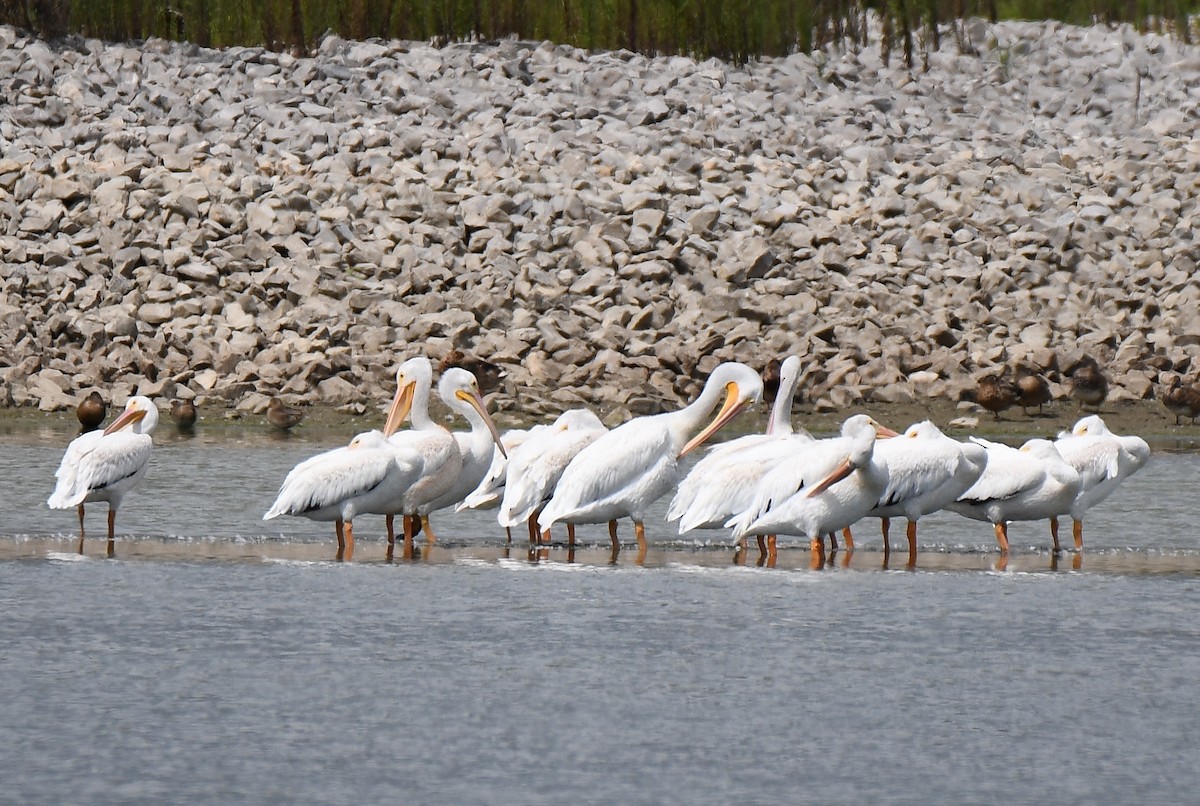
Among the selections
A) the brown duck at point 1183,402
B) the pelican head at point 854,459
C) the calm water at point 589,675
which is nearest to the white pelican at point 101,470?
the calm water at point 589,675

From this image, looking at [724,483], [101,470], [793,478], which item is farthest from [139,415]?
[793,478]

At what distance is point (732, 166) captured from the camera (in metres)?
28.0

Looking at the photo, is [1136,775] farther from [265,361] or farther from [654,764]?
[265,361]

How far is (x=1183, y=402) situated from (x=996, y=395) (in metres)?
1.88

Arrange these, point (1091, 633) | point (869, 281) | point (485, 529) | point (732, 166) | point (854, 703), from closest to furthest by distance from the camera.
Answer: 1. point (854, 703)
2. point (1091, 633)
3. point (485, 529)
4. point (869, 281)
5. point (732, 166)

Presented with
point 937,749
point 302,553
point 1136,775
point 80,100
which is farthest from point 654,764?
point 80,100

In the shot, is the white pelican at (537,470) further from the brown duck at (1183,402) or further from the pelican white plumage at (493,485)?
the brown duck at (1183,402)

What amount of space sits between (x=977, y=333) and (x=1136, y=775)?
1747cm

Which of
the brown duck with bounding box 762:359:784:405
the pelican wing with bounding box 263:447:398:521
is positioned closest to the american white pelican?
the pelican wing with bounding box 263:447:398:521

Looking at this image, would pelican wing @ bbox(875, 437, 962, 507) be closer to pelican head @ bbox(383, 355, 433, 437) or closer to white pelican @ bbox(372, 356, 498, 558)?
white pelican @ bbox(372, 356, 498, 558)

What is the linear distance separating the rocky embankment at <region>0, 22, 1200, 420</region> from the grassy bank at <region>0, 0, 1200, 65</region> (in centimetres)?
67

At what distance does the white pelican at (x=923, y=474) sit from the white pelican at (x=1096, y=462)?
0.98 m

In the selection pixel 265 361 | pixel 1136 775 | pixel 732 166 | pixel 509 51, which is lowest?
pixel 1136 775

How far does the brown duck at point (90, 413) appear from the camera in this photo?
21.2 metres
